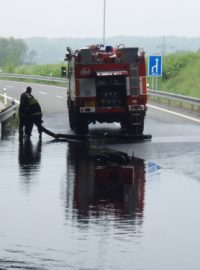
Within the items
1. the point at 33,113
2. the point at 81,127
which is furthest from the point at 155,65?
the point at 33,113

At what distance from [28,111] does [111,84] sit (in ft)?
8.75

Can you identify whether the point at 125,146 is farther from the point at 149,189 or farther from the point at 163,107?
the point at 163,107

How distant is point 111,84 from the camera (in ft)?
91.7

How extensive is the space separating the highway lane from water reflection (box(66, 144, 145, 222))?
0.05 ft

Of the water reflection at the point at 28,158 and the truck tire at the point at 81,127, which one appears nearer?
the water reflection at the point at 28,158

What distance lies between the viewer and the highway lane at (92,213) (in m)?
9.80

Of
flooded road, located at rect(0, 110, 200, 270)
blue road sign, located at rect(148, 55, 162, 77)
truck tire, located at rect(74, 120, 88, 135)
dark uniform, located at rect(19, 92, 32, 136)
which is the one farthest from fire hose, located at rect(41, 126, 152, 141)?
blue road sign, located at rect(148, 55, 162, 77)

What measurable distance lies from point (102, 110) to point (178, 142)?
11.5ft

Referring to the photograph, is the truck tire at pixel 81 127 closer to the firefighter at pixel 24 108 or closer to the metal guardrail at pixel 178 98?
the firefighter at pixel 24 108

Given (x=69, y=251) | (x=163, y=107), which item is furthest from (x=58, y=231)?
(x=163, y=107)

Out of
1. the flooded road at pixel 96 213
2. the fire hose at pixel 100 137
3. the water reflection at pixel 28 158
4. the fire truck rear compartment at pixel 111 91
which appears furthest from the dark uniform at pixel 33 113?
the flooded road at pixel 96 213

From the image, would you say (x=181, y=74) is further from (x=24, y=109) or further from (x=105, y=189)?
(x=105, y=189)

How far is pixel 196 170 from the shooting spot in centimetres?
1847

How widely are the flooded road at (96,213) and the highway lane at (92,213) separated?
1 cm
